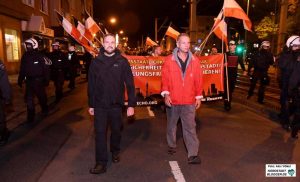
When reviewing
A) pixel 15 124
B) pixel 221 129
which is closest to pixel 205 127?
pixel 221 129

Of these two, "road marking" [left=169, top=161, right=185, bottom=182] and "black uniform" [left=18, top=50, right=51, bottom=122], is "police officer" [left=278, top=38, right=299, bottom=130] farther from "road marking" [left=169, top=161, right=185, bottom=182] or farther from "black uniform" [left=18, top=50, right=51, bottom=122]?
"black uniform" [left=18, top=50, right=51, bottom=122]

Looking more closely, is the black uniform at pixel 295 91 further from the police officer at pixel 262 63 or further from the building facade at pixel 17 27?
the building facade at pixel 17 27

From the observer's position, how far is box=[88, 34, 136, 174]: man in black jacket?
16.5 ft

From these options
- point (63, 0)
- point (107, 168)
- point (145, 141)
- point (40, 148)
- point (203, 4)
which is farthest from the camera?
point (203, 4)

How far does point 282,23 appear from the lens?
60.7 feet

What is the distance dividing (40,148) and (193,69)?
312cm

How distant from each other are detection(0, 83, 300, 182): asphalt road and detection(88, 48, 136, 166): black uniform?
23.2 inches

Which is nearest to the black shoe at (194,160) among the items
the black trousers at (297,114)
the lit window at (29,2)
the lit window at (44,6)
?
the black trousers at (297,114)

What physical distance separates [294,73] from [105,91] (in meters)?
4.09

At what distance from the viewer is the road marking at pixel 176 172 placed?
4884mm

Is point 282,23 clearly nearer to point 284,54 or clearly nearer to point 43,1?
point 284,54

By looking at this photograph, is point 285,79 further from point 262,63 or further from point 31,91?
point 31,91

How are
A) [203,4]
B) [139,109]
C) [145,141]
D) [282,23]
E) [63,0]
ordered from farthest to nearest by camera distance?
[203,4] → [63,0] → [282,23] → [139,109] → [145,141]

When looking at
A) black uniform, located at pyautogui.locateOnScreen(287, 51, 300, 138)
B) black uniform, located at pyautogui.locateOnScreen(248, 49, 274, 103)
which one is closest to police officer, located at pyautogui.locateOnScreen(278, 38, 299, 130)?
black uniform, located at pyautogui.locateOnScreen(287, 51, 300, 138)
